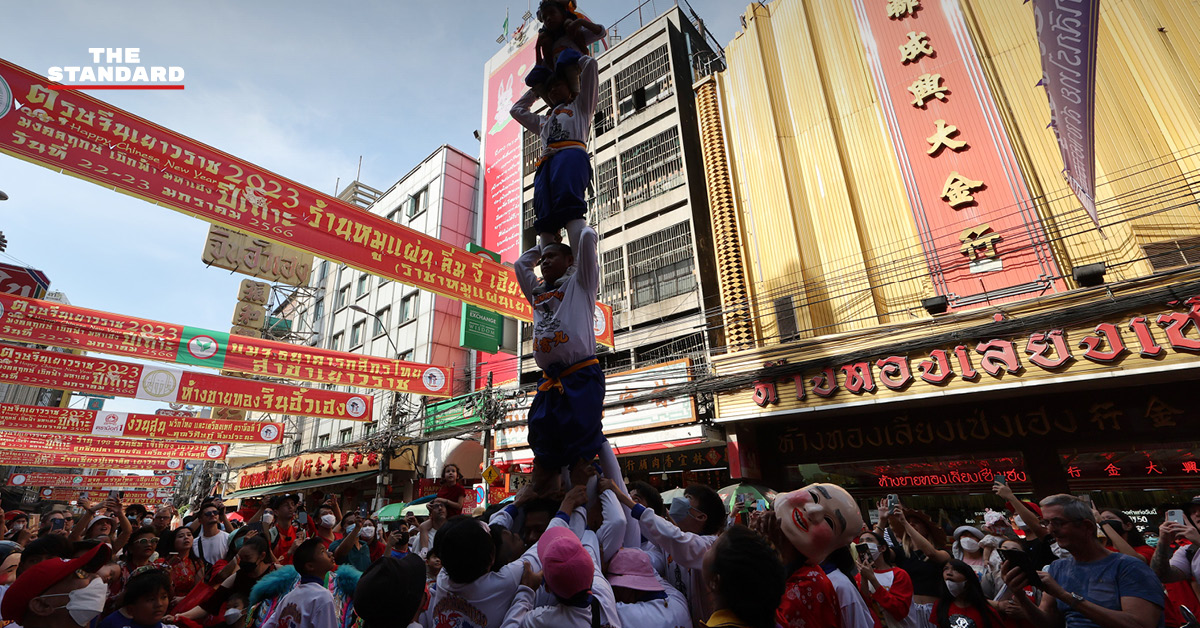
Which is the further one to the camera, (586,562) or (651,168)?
(651,168)

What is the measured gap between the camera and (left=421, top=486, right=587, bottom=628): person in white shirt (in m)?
2.41

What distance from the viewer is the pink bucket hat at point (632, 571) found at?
256 centimetres

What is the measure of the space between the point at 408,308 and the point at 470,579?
942 inches

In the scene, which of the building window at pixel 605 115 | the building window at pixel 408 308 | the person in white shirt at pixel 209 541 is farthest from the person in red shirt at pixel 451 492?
the building window at pixel 408 308

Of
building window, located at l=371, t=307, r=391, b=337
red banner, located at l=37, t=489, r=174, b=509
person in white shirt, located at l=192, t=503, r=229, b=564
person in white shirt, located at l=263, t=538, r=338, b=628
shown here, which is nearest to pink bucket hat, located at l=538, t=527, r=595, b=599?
person in white shirt, located at l=263, t=538, r=338, b=628

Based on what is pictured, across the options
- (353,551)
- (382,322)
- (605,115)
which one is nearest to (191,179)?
(353,551)

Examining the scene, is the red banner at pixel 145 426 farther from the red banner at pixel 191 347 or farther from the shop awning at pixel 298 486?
the red banner at pixel 191 347

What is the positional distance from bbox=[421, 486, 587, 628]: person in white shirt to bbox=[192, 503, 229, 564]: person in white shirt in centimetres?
476

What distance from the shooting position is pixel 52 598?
8.34 feet

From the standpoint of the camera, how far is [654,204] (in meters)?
17.8

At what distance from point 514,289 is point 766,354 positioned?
555 centimetres

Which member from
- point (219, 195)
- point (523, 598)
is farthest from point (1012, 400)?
point (219, 195)

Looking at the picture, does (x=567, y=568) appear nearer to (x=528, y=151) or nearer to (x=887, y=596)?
(x=887, y=596)

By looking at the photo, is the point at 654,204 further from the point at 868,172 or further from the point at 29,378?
the point at 29,378
